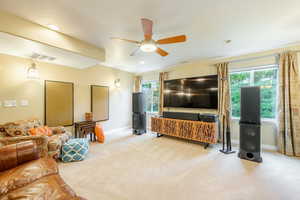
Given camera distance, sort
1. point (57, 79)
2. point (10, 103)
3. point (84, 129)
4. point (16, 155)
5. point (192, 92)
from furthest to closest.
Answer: point (192, 92)
point (84, 129)
point (57, 79)
point (10, 103)
point (16, 155)

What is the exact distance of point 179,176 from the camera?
2.12 m

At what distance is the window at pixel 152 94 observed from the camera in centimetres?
534

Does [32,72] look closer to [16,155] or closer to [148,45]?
[16,155]

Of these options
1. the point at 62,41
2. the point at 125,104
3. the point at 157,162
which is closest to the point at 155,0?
the point at 62,41

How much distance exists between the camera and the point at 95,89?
4363 millimetres

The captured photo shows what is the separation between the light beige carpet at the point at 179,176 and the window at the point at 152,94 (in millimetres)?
2448

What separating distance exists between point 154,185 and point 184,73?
3555mm

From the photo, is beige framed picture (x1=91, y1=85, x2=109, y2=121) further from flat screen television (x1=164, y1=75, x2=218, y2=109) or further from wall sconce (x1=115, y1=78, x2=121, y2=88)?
flat screen television (x1=164, y1=75, x2=218, y2=109)

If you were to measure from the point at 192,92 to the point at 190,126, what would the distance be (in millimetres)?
1112

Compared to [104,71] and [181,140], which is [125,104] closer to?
[104,71]

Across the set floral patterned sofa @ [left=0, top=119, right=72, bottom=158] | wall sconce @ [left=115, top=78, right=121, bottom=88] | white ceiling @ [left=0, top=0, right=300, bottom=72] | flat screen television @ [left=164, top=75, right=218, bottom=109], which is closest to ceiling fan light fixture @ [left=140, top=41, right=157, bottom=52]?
white ceiling @ [left=0, top=0, right=300, bottom=72]

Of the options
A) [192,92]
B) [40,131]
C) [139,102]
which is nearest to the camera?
[40,131]

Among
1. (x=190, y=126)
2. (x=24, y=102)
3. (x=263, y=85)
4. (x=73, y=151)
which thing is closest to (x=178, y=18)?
(x=190, y=126)

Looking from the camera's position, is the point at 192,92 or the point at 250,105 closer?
the point at 250,105
